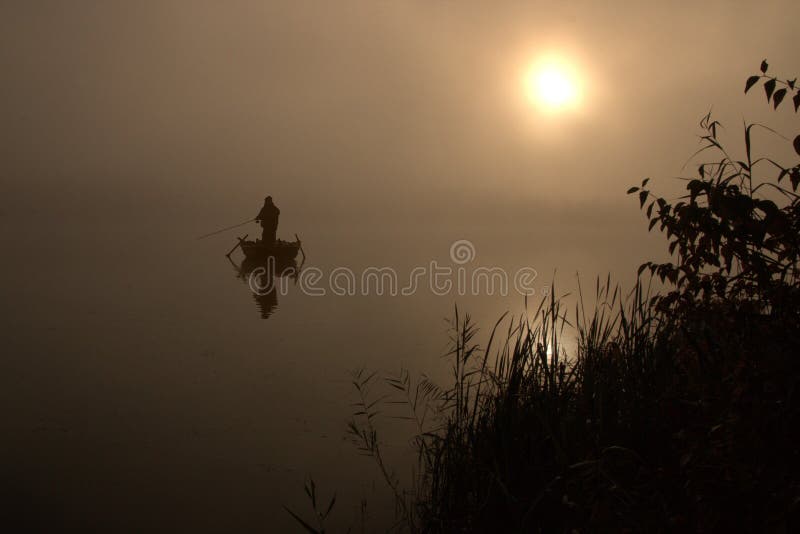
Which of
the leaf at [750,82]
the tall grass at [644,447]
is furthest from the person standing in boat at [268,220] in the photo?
the leaf at [750,82]

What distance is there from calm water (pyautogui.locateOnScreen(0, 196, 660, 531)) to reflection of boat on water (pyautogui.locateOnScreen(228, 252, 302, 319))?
1.86 feet

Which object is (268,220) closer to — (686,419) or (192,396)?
(192,396)

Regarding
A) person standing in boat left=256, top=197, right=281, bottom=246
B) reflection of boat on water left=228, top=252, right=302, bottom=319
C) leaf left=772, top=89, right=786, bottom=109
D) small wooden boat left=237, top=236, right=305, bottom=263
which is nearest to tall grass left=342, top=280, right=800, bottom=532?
leaf left=772, top=89, right=786, bottom=109

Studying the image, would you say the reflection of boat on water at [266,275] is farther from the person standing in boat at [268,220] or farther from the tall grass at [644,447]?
the tall grass at [644,447]

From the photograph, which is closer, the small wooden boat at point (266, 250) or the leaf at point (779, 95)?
the leaf at point (779, 95)

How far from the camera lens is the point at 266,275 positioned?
A: 1052 inches

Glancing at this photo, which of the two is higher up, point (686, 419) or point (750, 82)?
point (750, 82)

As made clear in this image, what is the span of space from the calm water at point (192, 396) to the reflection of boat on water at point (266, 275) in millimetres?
567

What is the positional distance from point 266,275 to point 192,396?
1684cm

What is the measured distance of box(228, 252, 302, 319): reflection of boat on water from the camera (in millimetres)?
21098

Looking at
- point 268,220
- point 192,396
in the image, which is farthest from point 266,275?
point 192,396

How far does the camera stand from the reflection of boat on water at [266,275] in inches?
831

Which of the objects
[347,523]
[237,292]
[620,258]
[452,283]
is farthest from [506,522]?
[620,258]

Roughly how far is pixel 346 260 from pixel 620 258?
18.6 m
